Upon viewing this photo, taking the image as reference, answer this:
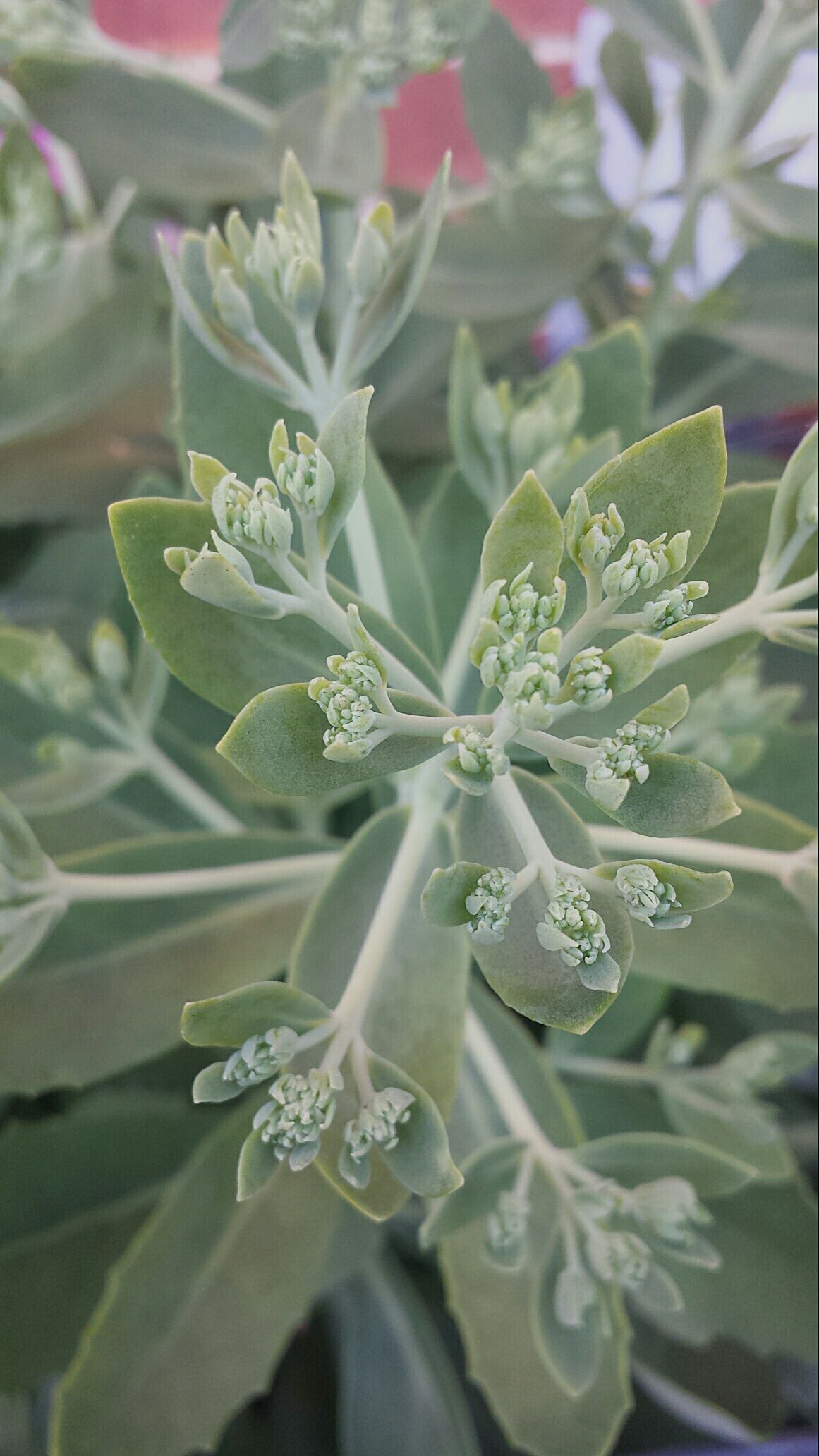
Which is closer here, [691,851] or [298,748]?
[298,748]

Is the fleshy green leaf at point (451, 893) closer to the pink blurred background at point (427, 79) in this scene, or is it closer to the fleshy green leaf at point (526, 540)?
the fleshy green leaf at point (526, 540)

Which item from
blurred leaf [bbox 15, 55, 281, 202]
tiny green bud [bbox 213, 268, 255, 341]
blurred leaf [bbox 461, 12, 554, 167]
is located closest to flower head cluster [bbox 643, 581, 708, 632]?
tiny green bud [bbox 213, 268, 255, 341]

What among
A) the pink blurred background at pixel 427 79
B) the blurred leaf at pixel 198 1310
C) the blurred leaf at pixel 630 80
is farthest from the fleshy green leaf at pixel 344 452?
the pink blurred background at pixel 427 79

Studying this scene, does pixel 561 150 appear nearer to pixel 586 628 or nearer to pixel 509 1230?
pixel 586 628

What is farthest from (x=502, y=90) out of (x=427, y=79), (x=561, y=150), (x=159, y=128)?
(x=427, y=79)

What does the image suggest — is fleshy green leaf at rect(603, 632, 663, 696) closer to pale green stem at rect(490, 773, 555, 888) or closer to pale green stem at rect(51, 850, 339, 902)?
pale green stem at rect(490, 773, 555, 888)

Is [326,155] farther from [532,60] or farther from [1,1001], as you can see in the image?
[1,1001]

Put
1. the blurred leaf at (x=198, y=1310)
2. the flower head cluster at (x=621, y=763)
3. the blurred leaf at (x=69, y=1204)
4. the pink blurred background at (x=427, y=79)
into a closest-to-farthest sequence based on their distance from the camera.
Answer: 1. the flower head cluster at (x=621, y=763)
2. the blurred leaf at (x=198, y=1310)
3. the blurred leaf at (x=69, y=1204)
4. the pink blurred background at (x=427, y=79)
